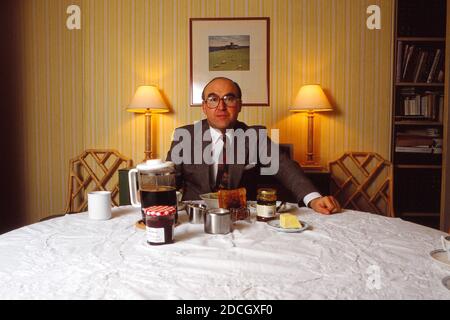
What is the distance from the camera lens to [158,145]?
3008mm

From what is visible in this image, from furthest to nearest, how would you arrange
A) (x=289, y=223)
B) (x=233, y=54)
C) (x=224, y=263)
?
(x=233, y=54) → (x=289, y=223) → (x=224, y=263)

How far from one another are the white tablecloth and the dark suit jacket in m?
0.36

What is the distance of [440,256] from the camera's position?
87 cm

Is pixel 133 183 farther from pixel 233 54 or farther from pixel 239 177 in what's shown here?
pixel 233 54

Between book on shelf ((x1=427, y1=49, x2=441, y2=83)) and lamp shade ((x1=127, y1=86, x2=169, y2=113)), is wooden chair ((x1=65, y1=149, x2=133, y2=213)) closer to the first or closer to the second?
lamp shade ((x1=127, y1=86, x2=169, y2=113))

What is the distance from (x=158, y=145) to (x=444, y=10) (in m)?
2.30

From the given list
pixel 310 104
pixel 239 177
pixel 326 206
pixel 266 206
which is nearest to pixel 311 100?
pixel 310 104

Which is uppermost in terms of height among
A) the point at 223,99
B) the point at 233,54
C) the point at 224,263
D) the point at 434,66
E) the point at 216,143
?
the point at 233,54

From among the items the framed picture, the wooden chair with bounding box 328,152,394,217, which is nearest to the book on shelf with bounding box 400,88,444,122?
the wooden chair with bounding box 328,152,394,217

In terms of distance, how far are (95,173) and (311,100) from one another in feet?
5.68

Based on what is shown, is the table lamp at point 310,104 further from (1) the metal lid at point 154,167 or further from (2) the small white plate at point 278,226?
(1) the metal lid at point 154,167

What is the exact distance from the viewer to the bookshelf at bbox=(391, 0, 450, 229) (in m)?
2.78

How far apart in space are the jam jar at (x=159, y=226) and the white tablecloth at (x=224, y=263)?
0.09 ft

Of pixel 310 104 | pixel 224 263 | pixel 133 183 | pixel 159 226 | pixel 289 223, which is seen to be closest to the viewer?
pixel 224 263
